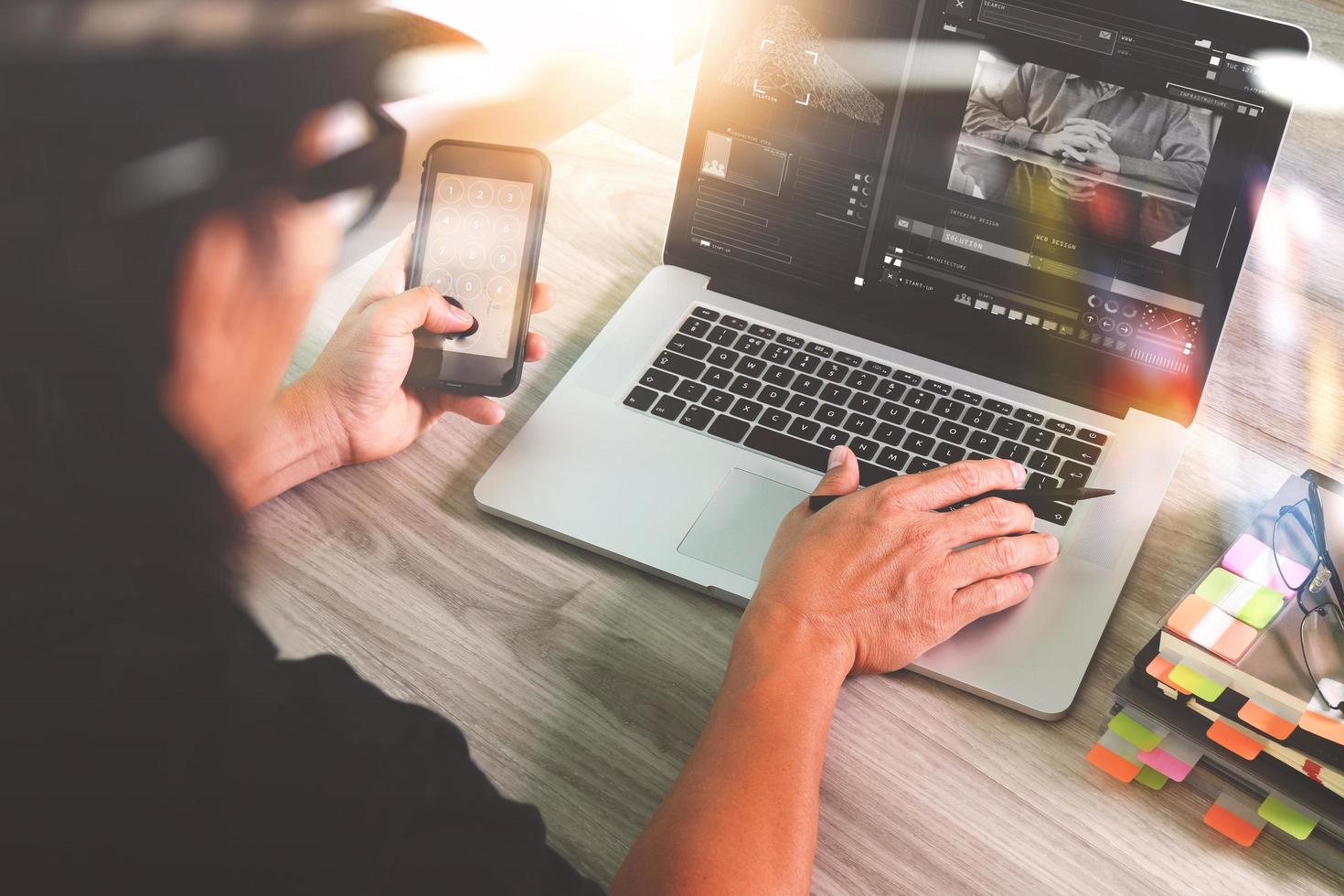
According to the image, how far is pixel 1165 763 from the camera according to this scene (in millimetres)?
674

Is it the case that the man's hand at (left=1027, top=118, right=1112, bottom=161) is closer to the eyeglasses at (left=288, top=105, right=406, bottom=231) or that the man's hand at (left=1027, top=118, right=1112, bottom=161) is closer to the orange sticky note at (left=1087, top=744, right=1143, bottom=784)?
the orange sticky note at (left=1087, top=744, right=1143, bottom=784)

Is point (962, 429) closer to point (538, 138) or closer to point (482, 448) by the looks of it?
point (482, 448)

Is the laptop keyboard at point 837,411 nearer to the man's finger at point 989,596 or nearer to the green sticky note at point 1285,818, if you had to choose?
the man's finger at point 989,596

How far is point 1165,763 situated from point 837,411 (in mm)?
365

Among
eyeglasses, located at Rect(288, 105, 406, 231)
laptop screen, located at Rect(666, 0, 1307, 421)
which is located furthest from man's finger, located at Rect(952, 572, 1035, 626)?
eyeglasses, located at Rect(288, 105, 406, 231)

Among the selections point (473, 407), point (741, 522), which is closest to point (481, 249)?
point (473, 407)

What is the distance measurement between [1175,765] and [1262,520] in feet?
0.59

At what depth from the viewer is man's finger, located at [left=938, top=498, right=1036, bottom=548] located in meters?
0.76

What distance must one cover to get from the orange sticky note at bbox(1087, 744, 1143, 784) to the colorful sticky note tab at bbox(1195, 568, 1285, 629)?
0.11 meters

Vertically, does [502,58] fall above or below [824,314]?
above

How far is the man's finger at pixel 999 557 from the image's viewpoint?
2.44ft

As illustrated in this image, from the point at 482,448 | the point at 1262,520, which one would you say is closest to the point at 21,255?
the point at 482,448

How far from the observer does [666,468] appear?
2.83ft

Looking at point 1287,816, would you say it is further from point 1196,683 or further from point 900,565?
point 900,565
